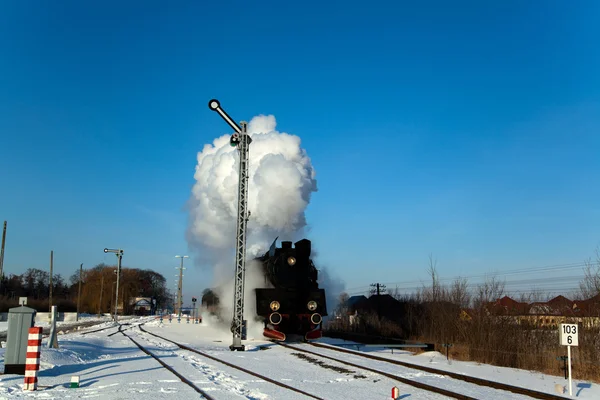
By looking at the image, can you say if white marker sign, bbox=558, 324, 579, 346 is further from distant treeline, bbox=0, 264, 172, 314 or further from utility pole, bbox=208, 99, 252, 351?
distant treeline, bbox=0, 264, 172, 314

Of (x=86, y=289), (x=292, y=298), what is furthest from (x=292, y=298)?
(x=86, y=289)

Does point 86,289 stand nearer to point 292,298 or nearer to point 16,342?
point 292,298

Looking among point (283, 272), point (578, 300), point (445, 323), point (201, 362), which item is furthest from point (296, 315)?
point (578, 300)

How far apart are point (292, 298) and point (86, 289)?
267 feet

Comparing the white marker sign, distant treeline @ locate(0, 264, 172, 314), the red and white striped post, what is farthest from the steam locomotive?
distant treeline @ locate(0, 264, 172, 314)

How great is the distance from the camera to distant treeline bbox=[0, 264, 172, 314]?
8472 cm

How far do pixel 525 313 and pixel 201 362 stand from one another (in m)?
11.4

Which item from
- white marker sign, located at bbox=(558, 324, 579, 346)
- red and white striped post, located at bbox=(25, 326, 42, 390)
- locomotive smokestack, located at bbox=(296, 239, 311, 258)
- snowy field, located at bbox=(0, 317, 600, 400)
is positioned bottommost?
snowy field, located at bbox=(0, 317, 600, 400)

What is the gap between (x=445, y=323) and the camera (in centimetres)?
2095

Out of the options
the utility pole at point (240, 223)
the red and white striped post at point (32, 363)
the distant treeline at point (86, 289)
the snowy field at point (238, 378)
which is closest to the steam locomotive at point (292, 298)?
the utility pole at point (240, 223)

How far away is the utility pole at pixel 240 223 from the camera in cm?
1811

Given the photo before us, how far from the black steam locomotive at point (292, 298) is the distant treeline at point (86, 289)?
60216 mm

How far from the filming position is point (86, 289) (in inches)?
3659

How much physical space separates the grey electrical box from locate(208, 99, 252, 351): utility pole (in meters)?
7.95
